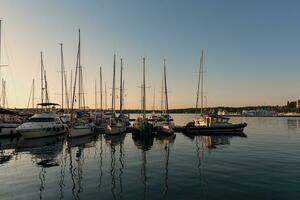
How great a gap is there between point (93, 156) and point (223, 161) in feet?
41.4

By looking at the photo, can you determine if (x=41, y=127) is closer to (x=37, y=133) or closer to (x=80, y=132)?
(x=37, y=133)

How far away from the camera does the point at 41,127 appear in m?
47.3

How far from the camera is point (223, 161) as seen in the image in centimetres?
2741

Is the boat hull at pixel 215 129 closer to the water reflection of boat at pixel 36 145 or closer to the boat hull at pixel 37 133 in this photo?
the boat hull at pixel 37 133

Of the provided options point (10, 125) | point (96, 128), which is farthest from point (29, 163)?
point (96, 128)

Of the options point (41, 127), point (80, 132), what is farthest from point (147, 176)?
point (41, 127)

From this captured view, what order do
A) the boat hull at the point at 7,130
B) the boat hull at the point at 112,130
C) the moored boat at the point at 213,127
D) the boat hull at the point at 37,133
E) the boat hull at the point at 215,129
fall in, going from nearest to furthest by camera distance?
the boat hull at the point at 37,133 → the boat hull at the point at 7,130 → the boat hull at the point at 112,130 → the boat hull at the point at 215,129 → the moored boat at the point at 213,127

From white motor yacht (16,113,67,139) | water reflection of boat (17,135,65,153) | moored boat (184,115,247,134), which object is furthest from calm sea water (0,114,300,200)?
moored boat (184,115,247,134)

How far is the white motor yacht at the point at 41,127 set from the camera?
45.2 metres

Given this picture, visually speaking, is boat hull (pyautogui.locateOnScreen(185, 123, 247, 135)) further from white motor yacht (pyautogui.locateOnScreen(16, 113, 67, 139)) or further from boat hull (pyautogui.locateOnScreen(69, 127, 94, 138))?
white motor yacht (pyautogui.locateOnScreen(16, 113, 67, 139))

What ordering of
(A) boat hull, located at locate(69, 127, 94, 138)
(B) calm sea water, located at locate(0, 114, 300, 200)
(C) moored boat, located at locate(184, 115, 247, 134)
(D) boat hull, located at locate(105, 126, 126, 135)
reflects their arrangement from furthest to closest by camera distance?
(C) moored boat, located at locate(184, 115, 247, 134)
(D) boat hull, located at locate(105, 126, 126, 135)
(A) boat hull, located at locate(69, 127, 94, 138)
(B) calm sea water, located at locate(0, 114, 300, 200)

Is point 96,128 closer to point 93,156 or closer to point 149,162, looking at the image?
point 93,156

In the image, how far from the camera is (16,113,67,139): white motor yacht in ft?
148

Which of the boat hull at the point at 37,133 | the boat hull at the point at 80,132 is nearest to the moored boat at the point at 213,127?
the boat hull at the point at 80,132
